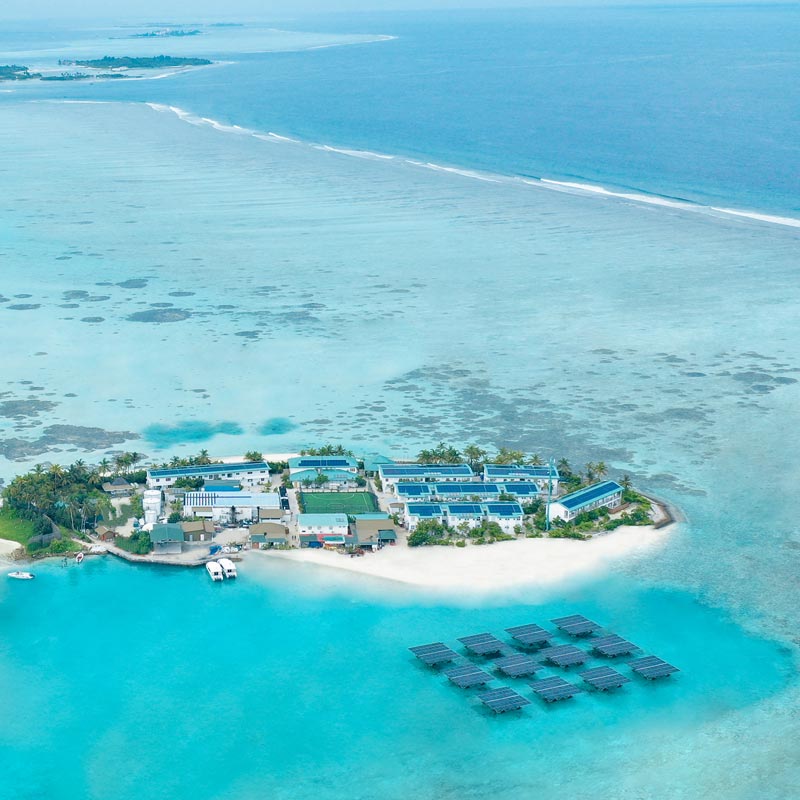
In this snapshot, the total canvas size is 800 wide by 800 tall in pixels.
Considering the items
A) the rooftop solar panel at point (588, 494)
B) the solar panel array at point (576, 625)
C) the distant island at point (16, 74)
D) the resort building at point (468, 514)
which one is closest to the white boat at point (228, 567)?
the resort building at point (468, 514)

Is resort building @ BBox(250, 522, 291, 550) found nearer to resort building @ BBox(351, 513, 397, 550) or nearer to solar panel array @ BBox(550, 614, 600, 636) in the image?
resort building @ BBox(351, 513, 397, 550)

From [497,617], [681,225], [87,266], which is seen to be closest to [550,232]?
[681,225]

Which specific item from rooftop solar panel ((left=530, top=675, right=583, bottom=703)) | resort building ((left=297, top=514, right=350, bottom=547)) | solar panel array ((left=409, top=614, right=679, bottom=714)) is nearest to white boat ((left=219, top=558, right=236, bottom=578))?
resort building ((left=297, top=514, right=350, bottom=547))

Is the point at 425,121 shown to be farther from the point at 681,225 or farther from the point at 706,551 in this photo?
the point at 706,551

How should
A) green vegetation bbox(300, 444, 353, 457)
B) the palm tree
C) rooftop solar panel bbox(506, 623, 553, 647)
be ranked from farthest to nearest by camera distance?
green vegetation bbox(300, 444, 353, 457) < the palm tree < rooftop solar panel bbox(506, 623, 553, 647)

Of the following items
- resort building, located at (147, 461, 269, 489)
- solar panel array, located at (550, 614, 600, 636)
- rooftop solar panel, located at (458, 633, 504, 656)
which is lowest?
rooftop solar panel, located at (458, 633, 504, 656)

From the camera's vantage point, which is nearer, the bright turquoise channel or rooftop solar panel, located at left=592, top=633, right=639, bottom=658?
the bright turquoise channel
